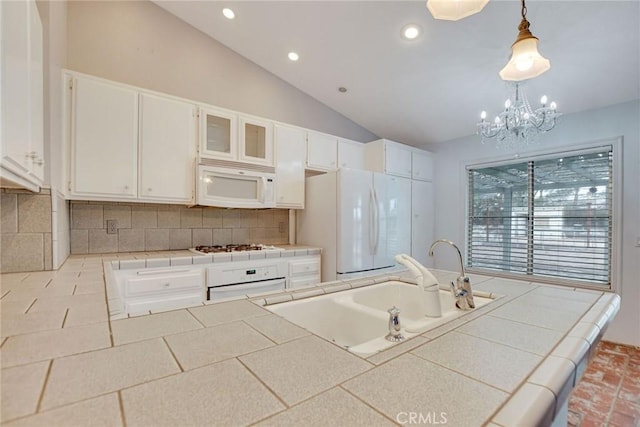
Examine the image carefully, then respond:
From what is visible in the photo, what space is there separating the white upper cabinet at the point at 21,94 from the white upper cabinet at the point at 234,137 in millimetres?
1189

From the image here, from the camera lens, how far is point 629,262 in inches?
109

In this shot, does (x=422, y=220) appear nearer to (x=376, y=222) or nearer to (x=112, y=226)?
(x=376, y=222)

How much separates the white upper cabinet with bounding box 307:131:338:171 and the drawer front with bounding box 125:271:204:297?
1667mm

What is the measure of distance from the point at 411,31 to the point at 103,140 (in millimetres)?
2580

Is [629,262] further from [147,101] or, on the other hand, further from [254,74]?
[147,101]

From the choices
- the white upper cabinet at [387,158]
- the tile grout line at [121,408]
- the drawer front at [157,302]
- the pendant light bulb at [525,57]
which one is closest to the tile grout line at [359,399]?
the tile grout line at [121,408]

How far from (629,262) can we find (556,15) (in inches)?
94.5

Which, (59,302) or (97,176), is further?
(97,176)

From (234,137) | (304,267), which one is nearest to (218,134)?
(234,137)

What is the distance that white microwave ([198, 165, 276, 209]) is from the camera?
250cm

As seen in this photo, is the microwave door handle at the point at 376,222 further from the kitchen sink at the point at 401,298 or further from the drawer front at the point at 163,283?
the drawer front at the point at 163,283

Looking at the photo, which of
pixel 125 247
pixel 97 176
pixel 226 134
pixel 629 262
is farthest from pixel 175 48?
pixel 629 262

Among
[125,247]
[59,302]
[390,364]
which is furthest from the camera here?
[125,247]

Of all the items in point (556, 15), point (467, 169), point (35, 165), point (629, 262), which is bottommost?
point (629, 262)
